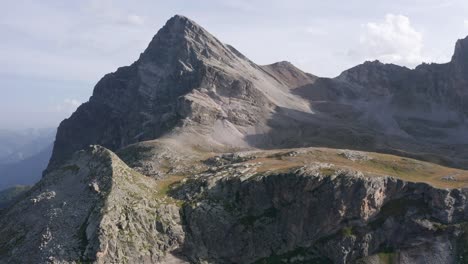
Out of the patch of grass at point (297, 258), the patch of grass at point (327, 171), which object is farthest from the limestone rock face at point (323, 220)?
the patch of grass at point (327, 171)

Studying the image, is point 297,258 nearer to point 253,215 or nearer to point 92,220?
point 253,215

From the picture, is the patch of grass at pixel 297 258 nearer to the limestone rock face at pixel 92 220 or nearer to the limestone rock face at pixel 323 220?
the limestone rock face at pixel 323 220

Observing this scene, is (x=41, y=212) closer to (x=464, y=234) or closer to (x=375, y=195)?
(x=375, y=195)

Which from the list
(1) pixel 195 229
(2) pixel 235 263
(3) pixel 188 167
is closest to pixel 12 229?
(1) pixel 195 229

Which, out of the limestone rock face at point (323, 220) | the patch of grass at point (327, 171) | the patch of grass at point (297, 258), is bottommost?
the patch of grass at point (297, 258)

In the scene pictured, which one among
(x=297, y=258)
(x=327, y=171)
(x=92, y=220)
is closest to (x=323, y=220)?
(x=297, y=258)

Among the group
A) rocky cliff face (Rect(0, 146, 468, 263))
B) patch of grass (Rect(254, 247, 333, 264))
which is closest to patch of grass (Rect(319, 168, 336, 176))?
rocky cliff face (Rect(0, 146, 468, 263))

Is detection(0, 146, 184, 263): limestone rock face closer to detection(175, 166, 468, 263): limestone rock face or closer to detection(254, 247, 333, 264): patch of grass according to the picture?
detection(175, 166, 468, 263): limestone rock face

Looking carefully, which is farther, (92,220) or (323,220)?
(323,220)

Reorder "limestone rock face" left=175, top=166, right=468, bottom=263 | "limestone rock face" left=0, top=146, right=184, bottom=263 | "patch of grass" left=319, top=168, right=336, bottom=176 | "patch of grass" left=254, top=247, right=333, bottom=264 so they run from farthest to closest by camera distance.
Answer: "patch of grass" left=319, top=168, right=336, bottom=176 < "limestone rock face" left=175, top=166, right=468, bottom=263 < "patch of grass" left=254, top=247, right=333, bottom=264 < "limestone rock face" left=0, top=146, right=184, bottom=263

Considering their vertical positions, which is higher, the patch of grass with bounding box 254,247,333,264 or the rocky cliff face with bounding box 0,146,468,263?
the rocky cliff face with bounding box 0,146,468,263

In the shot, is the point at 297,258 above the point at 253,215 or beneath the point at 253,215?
beneath
